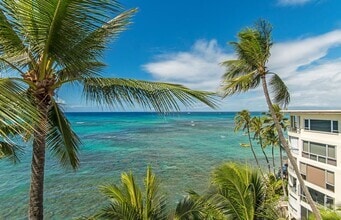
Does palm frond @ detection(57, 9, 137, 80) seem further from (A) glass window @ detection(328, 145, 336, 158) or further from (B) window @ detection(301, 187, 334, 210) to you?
(B) window @ detection(301, 187, 334, 210)

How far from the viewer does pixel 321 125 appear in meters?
15.9

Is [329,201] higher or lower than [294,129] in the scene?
lower

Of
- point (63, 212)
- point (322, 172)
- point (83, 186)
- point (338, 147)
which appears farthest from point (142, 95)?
point (83, 186)

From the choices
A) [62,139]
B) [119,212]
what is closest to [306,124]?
[119,212]

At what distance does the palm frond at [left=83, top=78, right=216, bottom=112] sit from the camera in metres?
4.25

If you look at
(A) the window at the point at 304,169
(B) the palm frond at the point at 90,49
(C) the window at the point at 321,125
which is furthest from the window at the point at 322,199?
(B) the palm frond at the point at 90,49

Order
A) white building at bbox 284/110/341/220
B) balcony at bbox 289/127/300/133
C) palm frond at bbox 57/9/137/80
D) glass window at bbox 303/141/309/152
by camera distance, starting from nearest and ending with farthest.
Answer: palm frond at bbox 57/9/137/80 < white building at bbox 284/110/341/220 < glass window at bbox 303/141/309/152 < balcony at bbox 289/127/300/133

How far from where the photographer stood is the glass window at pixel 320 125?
15.3 m

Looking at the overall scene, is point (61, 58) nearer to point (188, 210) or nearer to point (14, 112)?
point (14, 112)

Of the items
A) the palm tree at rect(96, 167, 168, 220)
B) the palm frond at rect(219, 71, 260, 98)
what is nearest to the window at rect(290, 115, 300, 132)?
the palm frond at rect(219, 71, 260, 98)

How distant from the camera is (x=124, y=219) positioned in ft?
22.4

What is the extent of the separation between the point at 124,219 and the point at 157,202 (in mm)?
1023

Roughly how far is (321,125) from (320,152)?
4.82 ft

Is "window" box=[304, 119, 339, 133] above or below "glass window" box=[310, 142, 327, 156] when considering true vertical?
above
